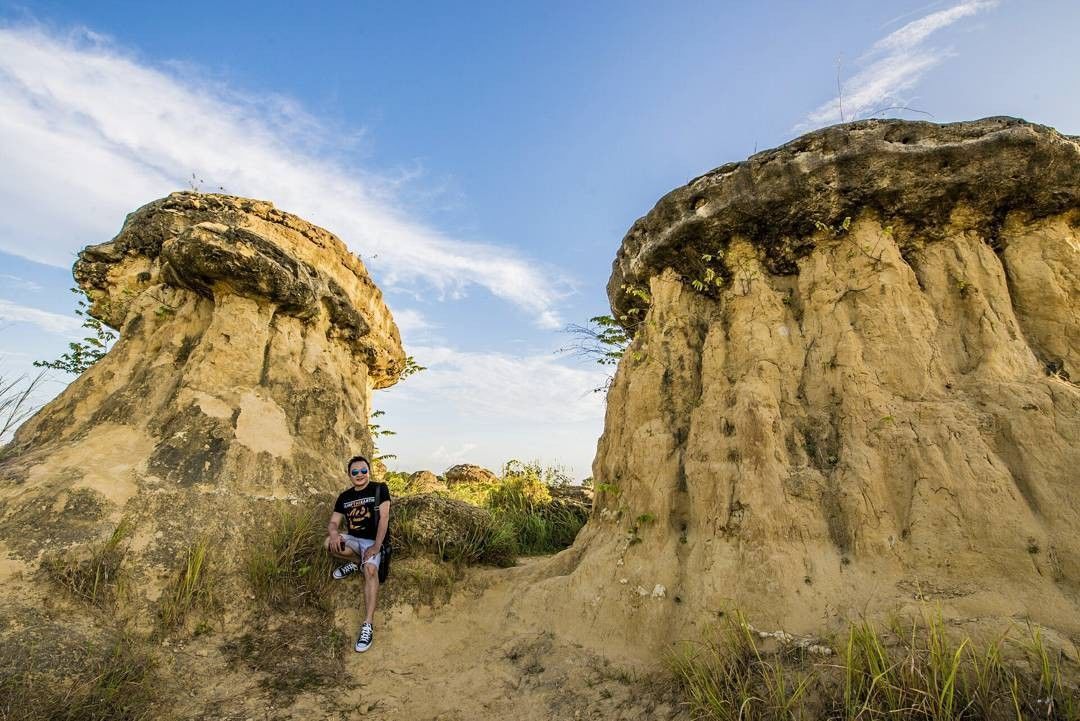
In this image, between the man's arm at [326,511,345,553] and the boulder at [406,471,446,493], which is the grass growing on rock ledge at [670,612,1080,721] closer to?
the man's arm at [326,511,345,553]

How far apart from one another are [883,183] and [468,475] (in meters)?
10.3

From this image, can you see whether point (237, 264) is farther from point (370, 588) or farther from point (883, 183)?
point (883, 183)

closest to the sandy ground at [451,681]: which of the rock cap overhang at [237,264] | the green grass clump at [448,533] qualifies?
the green grass clump at [448,533]

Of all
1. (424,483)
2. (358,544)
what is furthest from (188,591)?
(424,483)

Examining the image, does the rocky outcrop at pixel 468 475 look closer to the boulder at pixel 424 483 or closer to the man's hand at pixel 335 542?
the boulder at pixel 424 483

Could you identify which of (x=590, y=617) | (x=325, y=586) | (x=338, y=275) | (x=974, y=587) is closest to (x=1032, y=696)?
(x=974, y=587)

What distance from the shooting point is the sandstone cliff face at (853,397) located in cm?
352

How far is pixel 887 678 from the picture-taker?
2.75 meters

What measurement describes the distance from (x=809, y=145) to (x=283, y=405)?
631 centimetres

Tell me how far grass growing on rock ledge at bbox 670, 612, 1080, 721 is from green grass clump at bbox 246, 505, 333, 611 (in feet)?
11.1

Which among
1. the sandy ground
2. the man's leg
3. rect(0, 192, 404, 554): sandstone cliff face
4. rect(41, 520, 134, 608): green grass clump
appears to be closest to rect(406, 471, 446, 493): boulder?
rect(0, 192, 404, 554): sandstone cliff face

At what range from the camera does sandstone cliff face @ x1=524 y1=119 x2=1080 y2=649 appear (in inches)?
139

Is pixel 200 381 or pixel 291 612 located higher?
pixel 200 381

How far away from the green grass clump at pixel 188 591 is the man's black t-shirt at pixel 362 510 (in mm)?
1165
